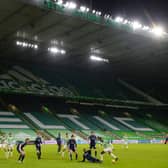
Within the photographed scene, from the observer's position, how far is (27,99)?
56.6 meters

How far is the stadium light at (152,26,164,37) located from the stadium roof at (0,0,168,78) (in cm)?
68

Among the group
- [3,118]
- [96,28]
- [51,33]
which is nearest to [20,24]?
[51,33]

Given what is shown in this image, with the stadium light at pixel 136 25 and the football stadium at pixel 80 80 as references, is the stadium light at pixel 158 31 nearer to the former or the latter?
the football stadium at pixel 80 80

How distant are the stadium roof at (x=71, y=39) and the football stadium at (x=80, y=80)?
→ 11 cm

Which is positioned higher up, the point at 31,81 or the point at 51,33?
the point at 51,33

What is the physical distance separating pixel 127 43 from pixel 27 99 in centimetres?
2174

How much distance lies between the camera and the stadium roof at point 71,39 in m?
34.8

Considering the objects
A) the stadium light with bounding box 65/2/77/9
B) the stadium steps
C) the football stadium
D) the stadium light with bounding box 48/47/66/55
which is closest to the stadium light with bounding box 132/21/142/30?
the football stadium

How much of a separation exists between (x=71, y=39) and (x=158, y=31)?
1244 centimetres

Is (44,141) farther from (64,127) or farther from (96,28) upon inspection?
(96,28)

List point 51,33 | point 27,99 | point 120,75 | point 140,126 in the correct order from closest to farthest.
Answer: point 51,33, point 27,99, point 140,126, point 120,75

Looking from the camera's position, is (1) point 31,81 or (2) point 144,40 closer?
(2) point 144,40

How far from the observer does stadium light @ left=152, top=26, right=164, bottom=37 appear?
137 feet

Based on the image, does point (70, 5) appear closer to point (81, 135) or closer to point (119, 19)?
point (119, 19)
